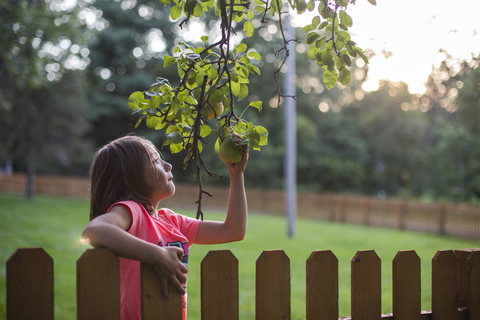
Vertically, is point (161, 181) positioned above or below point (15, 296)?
above

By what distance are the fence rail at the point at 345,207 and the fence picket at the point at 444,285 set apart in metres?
8.53

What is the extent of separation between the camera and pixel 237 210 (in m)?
1.56

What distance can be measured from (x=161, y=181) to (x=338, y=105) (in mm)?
27628

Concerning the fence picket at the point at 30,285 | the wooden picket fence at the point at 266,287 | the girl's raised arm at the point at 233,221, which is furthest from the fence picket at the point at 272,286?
the fence picket at the point at 30,285

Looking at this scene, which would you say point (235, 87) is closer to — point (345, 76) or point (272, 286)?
point (345, 76)

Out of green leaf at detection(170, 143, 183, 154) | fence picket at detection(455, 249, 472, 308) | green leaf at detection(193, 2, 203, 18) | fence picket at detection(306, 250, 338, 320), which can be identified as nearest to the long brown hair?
green leaf at detection(170, 143, 183, 154)

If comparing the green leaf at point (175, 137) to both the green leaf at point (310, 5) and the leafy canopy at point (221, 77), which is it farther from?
the green leaf at point (310, 5)

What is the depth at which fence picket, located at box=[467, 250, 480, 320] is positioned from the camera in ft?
5.30

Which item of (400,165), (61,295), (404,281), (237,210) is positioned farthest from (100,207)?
(400,165)

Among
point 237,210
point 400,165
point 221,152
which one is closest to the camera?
point 221,152

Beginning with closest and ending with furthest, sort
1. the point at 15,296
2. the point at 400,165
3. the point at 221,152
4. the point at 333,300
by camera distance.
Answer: the point at 15,296, the point at 221,152, the point at 333,300, the point at 400,165

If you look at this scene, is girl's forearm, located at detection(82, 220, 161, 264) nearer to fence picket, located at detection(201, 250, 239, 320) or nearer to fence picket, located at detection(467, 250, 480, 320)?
fence picket, located at detection(201, 250, 239, 320)

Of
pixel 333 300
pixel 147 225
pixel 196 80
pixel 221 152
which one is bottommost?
pixel 333 300

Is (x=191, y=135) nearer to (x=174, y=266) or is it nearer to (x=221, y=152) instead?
(x=221, y=152)
